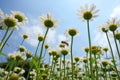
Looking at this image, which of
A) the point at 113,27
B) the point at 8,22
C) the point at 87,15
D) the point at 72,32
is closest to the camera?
the point at 8,22

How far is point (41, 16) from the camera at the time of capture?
3941 mm

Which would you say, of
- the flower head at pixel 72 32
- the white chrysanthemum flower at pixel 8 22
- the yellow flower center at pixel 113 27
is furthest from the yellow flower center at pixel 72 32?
the white chrysanthemum flower at pixel 8 22

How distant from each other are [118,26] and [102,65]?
1.27 meters

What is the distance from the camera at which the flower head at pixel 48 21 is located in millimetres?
3772

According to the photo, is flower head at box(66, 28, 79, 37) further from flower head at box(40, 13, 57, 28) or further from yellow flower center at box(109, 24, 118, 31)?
yellow flower center at box(109, 24, 118, 31)

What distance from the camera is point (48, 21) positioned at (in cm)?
383

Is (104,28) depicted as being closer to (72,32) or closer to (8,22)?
(72,32)

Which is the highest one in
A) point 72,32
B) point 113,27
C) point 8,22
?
point 72,32

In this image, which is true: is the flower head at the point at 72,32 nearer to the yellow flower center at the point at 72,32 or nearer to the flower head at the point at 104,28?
the yellow flower center at the point at 72,32

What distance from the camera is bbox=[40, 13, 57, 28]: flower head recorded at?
3.77 m

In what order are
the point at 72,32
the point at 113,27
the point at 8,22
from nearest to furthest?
1. the point at 8,22
2. the point at 113,27
3. the point at 72,32

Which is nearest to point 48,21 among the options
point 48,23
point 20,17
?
point 48,23

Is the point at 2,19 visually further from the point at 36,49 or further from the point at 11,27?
the point at 36,49

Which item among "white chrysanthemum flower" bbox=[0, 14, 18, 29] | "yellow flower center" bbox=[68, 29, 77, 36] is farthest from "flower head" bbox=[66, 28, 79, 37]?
"white chrysanthemum flower" bbox=[0, 14, 18, 29]
